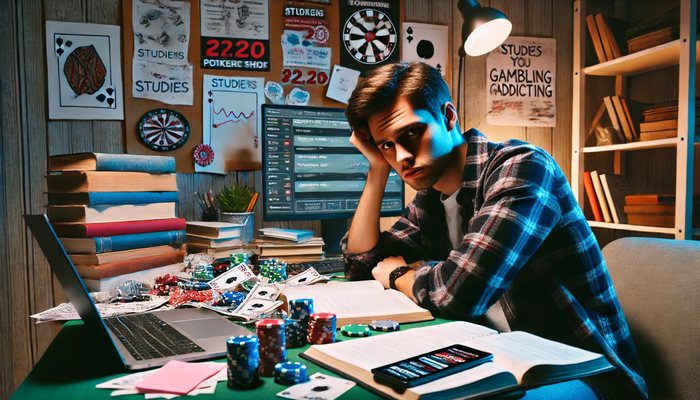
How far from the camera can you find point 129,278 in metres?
1.40

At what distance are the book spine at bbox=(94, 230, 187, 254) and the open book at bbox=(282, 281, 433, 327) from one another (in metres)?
0.55

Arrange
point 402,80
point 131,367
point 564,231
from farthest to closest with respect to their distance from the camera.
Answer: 1. point 402,80
2. point 564,231
3. point 131,367

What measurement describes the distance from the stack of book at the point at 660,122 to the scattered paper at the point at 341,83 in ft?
4.34

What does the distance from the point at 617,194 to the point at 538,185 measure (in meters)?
1.52

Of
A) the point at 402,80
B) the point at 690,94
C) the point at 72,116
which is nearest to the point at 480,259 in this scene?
the point at 402,80

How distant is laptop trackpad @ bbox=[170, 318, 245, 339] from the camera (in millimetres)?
871

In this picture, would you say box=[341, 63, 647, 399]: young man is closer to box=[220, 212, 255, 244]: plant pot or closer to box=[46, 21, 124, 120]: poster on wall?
box=[220, 212, 255, 244]: plant pot

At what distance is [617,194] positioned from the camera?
7.40ft

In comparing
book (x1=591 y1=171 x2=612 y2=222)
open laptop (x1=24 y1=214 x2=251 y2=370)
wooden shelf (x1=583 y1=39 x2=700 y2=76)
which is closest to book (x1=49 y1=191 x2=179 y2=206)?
open laptop (x1=24 y1=214 x2=251 y2=370)

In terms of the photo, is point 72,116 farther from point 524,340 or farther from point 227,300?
point 524,340

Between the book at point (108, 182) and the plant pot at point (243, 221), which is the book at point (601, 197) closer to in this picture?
the plant pot at point (243, 221)

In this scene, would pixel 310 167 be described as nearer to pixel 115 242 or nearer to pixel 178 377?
pixel 115 242

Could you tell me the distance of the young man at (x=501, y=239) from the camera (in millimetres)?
952

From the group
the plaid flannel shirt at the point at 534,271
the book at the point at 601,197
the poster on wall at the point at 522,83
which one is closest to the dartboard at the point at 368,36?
the poster on wall at the point at 522,83
